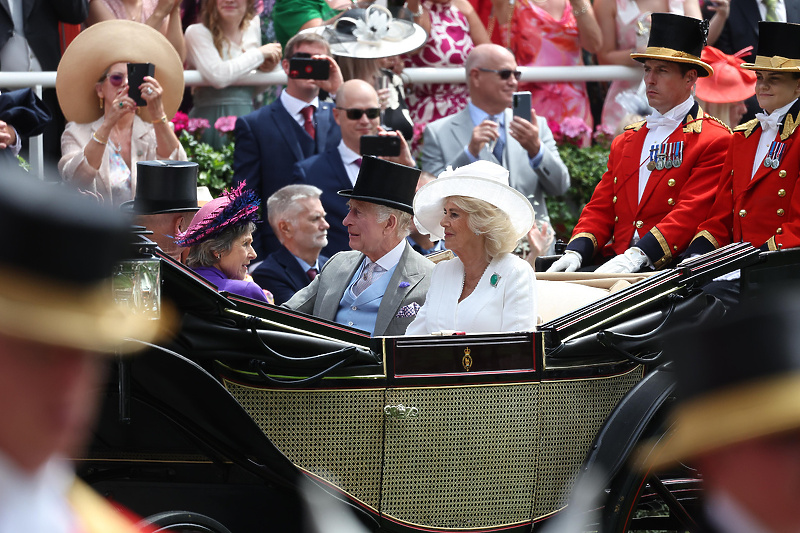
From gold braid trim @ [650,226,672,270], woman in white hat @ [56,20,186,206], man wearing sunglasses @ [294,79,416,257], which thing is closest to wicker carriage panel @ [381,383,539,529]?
gold braid trim @ [650,226,672,270]

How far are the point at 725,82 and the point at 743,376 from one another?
629 centimetres

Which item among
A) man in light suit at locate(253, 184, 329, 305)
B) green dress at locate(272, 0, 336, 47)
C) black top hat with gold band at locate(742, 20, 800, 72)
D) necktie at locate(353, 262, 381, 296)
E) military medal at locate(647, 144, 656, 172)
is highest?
green dress at locate(272, 0, 336, 47)

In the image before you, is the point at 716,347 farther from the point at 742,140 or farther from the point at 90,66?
the point at 90,66

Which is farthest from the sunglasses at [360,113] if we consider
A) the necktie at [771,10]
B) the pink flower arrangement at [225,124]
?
the necktie at [771,10]

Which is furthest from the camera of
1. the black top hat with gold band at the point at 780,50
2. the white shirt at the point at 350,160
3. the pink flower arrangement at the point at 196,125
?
the pink flower arrangement at the point at 196,125

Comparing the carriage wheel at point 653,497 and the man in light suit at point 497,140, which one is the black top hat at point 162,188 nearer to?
the man in light suit at point 497,140

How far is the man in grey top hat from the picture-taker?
5.16m

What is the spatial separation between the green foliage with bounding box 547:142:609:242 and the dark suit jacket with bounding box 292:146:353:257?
176 cm

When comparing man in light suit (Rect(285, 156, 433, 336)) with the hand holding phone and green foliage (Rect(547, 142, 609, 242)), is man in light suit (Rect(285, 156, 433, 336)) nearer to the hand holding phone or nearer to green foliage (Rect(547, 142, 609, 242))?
the hand holding phone

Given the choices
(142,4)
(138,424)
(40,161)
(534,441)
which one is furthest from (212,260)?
(142,4)

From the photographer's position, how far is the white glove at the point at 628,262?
5195 mm

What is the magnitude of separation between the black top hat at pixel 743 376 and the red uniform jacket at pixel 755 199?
3.74 metres

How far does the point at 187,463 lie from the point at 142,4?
4.06 meters

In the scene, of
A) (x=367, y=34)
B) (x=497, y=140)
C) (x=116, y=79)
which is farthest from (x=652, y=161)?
(x=116, y=79)
